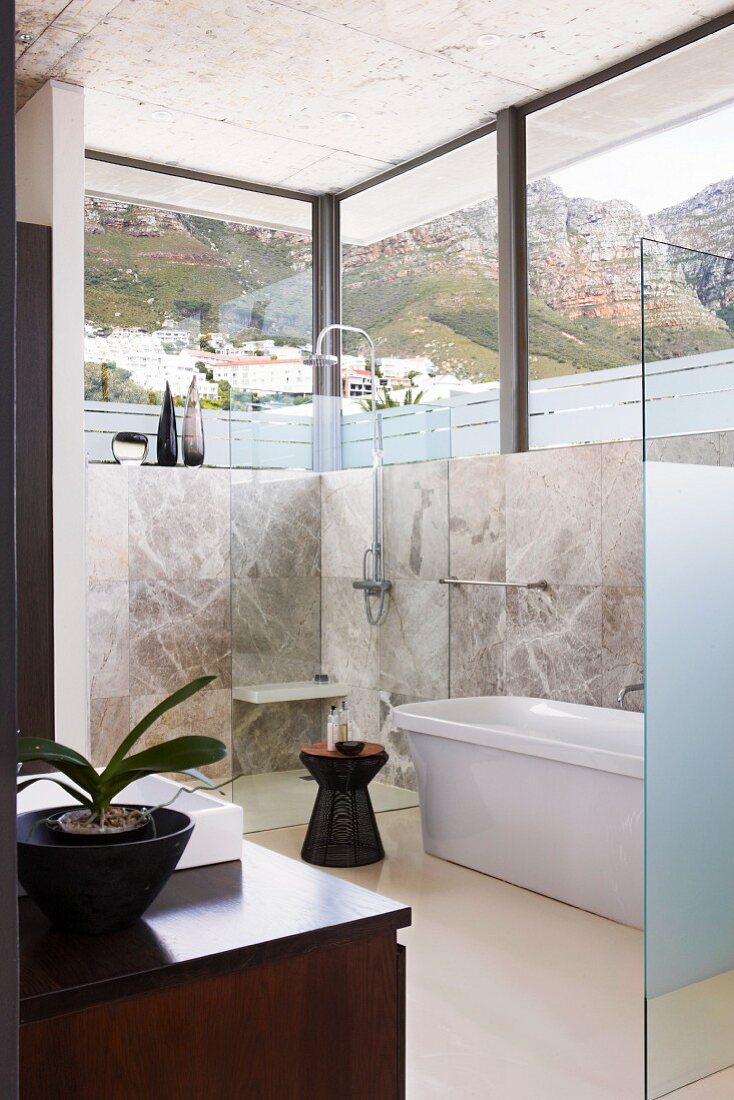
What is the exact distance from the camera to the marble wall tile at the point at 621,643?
4.41 metres

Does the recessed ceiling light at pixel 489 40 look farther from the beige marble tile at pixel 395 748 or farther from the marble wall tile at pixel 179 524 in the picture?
the beige marble tile at pixel 395 748

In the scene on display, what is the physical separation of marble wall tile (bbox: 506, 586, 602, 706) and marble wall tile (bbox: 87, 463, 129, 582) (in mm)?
2053

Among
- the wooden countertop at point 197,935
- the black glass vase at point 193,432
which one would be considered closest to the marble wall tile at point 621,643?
the black glass vase at point 193,432

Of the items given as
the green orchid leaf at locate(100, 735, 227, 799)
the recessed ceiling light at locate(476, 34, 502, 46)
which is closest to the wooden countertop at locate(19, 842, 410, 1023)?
the green orchid leaf at locate(100, 735, 227, 799)

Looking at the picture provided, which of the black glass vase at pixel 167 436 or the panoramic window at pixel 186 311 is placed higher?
the panoramic window at pixel 186 311

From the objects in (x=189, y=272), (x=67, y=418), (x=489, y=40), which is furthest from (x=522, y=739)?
(x=189, y=272)

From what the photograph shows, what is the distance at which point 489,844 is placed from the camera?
422 centimetres

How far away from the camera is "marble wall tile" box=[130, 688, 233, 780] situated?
5.60 m

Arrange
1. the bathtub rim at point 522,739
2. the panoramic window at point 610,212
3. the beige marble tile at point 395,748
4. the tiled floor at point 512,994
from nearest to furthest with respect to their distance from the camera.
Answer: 1. the tiled floor at point 512,994
2. the bathtub rim at point 522,739
3. the panoramic window at point 610,212
4. the beige marble tile at point 395,748

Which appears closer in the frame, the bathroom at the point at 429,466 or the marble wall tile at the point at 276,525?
the bathroom at the point at 429,466

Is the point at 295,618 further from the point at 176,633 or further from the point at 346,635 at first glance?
the point at 176,633

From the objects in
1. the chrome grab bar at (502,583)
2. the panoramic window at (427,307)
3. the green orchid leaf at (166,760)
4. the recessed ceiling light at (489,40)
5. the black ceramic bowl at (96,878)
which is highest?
the recessed ceiling light at (489,40)

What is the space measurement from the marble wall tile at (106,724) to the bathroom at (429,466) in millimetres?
17

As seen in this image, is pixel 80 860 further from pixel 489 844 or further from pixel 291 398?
pixel 291 398
